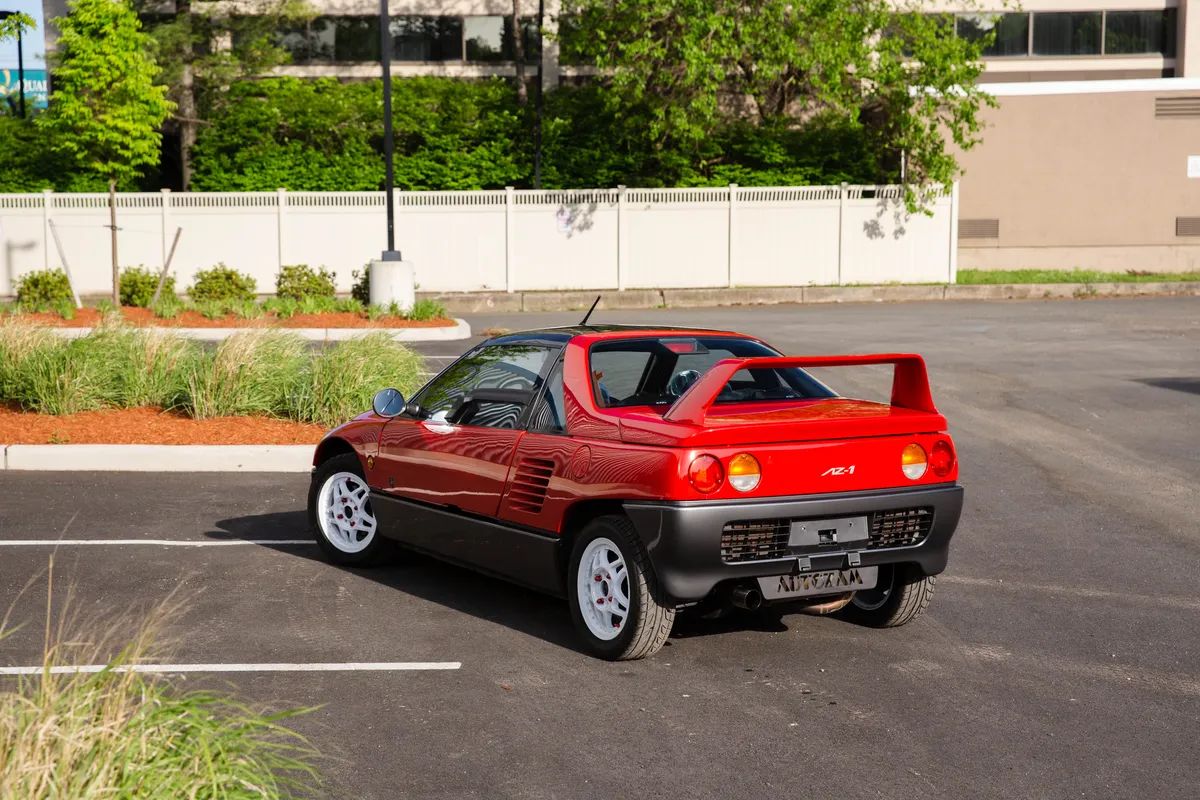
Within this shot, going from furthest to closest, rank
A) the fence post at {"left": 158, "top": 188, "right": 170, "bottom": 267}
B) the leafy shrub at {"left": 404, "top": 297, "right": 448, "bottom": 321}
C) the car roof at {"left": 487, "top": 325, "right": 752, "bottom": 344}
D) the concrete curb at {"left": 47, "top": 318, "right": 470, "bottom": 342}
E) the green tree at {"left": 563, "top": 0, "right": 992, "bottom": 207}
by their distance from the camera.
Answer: the fence post at {"left": 158, "top": 188, "right": 170, "bottom": 267} < the green tree at {"left": 563, "top": 0, "right": 992, "bottom": 207} < the leafy shrub at {"left": 404, "top": 297, "right": 448, "bottom": 321} < the concrete curb at {"left": 47, "top": 318, "right": 470, "bottom": 342} < the car roof at {"left": 487, "top": 325, "right": 752, "bottom": 344}

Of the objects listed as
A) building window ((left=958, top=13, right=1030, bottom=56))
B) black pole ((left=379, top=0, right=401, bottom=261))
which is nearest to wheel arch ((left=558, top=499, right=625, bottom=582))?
black pole ((left=379, top=0, right=401, bottom=261))

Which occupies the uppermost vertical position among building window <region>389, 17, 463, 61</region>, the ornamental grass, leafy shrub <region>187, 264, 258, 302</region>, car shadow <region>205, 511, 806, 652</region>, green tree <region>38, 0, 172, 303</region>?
building window <region>389, 17, 463, 61</region>

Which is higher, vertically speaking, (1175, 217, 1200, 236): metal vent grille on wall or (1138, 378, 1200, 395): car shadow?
(1175, 217, 1200, 236): metal vent grille on wall

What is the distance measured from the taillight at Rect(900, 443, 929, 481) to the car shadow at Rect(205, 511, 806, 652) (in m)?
1.04

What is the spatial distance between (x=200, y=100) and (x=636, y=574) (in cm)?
3228

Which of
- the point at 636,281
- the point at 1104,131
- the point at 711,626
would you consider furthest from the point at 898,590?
the point at 1104,131

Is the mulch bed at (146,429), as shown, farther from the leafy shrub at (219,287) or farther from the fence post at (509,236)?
the fence post at (509,236)

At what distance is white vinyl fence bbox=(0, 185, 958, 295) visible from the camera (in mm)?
31500

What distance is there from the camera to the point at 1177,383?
1638 cm

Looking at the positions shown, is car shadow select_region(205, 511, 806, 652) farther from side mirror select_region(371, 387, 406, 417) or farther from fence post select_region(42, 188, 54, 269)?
fence post select_region(42, 188, 54, 269)

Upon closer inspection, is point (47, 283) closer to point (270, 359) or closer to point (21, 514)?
point (270, 359)

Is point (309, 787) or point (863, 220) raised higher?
point (863, 220)

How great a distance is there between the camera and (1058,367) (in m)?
17.9

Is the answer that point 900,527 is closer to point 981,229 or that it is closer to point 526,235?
point 526,235
